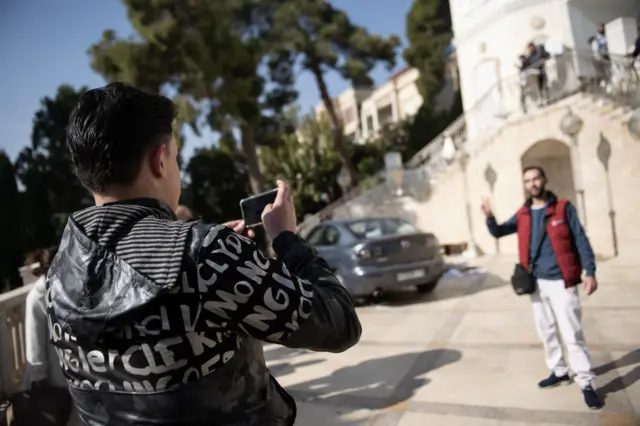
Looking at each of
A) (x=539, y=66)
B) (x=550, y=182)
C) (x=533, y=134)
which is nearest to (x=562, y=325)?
(x=533, y=134)

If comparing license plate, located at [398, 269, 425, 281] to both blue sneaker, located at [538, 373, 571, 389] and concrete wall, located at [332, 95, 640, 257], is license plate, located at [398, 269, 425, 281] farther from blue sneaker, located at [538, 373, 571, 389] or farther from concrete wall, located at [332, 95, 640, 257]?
concrete wall, located at [332, 95, 640, 257]

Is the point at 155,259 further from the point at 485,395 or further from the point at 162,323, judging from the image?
the point at 485,395

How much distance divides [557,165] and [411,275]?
807 cm

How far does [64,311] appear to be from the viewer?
112 centimetres

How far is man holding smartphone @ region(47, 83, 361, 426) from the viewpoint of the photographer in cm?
104

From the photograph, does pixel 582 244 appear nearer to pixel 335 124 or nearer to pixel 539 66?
pixel 539 66

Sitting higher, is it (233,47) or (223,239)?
(233,47)

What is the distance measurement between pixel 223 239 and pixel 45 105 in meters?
28.3

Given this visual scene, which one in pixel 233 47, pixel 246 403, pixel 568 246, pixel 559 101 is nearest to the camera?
pixel 246 403

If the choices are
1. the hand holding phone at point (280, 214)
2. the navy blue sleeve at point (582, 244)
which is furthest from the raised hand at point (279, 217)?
the navy blue sleeve at point (582, 244)

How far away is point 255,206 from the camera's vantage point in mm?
1515

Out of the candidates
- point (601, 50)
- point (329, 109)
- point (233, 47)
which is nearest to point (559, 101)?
point (601, 50)

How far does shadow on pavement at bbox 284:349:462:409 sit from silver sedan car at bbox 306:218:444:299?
256 cm

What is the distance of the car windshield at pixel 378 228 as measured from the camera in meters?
8.39
